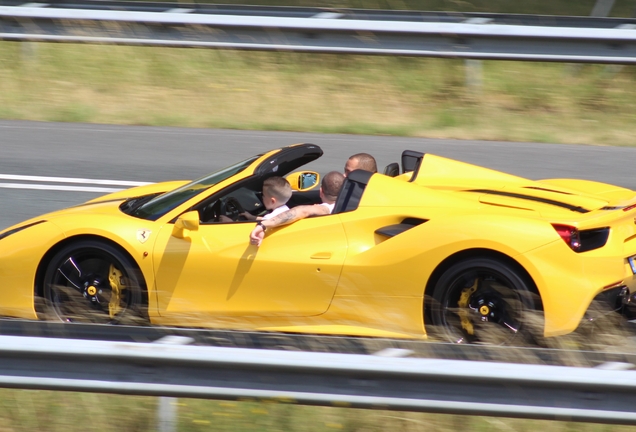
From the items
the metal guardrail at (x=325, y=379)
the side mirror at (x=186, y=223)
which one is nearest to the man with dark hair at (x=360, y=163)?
the side mirror at (x=186, y=223)

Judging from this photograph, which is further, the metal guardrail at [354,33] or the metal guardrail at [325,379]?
the metal guardrail at [354,33]

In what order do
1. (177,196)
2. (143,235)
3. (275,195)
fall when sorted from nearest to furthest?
(143,235) < (275,195) < (177,196)

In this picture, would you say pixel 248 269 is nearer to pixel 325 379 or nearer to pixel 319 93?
pixel 325 379

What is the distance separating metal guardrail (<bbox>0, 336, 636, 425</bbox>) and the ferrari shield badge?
1828 mm

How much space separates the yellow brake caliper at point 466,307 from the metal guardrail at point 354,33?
17.4ft

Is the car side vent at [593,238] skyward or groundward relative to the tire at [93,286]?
skyward

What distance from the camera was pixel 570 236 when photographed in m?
4.74

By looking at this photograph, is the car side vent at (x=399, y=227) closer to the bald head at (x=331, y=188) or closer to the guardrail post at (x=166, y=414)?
the bald head at (x=331, y=188)

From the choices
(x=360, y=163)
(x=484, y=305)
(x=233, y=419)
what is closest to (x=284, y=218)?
(x=360, y=163)

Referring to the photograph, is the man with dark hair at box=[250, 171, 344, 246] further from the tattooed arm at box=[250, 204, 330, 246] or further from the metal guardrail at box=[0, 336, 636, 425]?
the metal guardrail at box=[0, 336, 636, 425]

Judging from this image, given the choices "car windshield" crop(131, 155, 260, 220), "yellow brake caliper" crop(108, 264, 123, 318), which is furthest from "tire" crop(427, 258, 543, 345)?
"yellow brake caliper" crop(108, 264, 123, 318)

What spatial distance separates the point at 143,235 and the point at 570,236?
2.42 metres

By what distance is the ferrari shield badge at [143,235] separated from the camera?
5.18 meters

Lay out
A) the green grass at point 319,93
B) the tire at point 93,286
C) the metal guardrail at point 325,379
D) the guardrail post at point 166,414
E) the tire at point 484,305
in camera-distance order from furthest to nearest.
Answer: the green grass at point 319,93, the tire at point 93,286, the tire at point 484,305, the guardrail post at point 166,414, the metal guardrail at point 325,379
